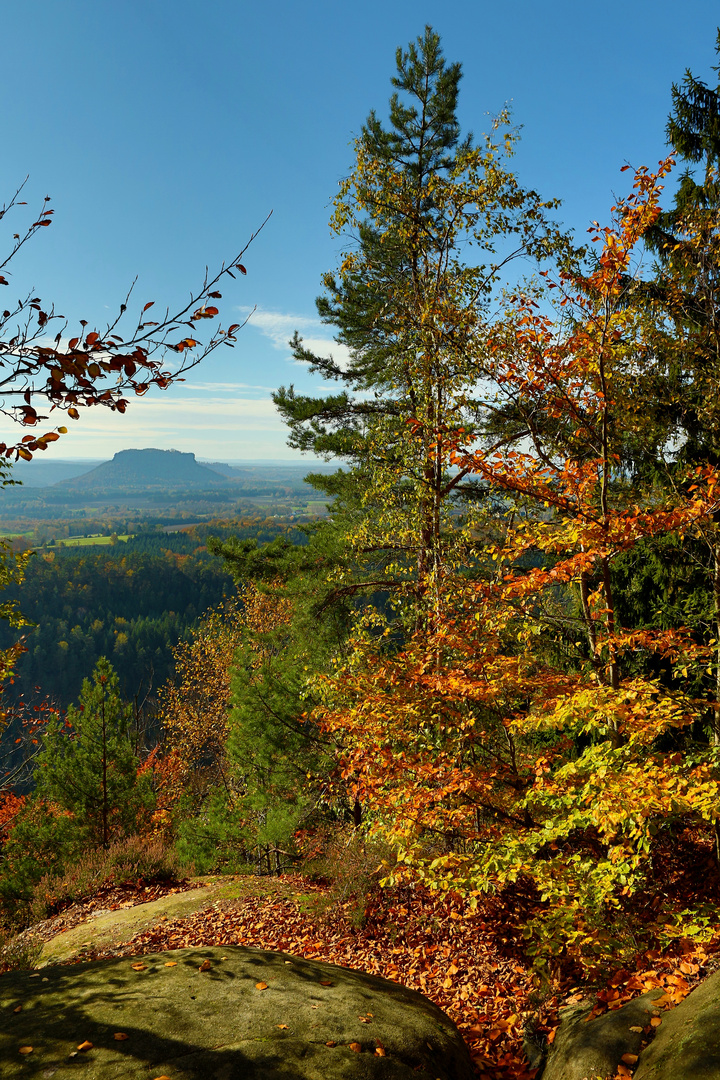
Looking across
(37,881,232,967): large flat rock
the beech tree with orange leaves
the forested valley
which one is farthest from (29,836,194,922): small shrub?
the beech tree with orange leaves

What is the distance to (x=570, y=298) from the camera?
18.7ft

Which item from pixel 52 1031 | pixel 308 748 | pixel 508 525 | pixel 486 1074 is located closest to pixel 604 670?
pixel 508 525

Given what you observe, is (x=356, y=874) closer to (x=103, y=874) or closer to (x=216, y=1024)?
(x=216, y=1024)

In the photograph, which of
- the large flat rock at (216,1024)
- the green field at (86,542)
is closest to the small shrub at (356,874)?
the large flat rock at (216,1024)

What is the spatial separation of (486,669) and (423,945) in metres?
3.76

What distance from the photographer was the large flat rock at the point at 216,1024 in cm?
321

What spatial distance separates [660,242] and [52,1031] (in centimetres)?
1235

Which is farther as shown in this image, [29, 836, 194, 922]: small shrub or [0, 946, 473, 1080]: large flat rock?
[29, 836, 194, 922]: small shrub

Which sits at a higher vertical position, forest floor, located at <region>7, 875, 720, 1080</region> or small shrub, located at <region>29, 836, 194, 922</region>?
forest floor, located at <region>7, 875, 720, 1080</region>

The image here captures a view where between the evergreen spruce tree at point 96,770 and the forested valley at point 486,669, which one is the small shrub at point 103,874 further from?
the evergreen spruce tree at point 96,770

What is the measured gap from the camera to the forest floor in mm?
4645

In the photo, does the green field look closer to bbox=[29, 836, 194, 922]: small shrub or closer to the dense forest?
the dense forest

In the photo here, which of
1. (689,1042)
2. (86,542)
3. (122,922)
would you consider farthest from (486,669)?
(86,542)

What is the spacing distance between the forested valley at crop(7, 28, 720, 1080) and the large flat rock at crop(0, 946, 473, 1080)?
42.4 inches
